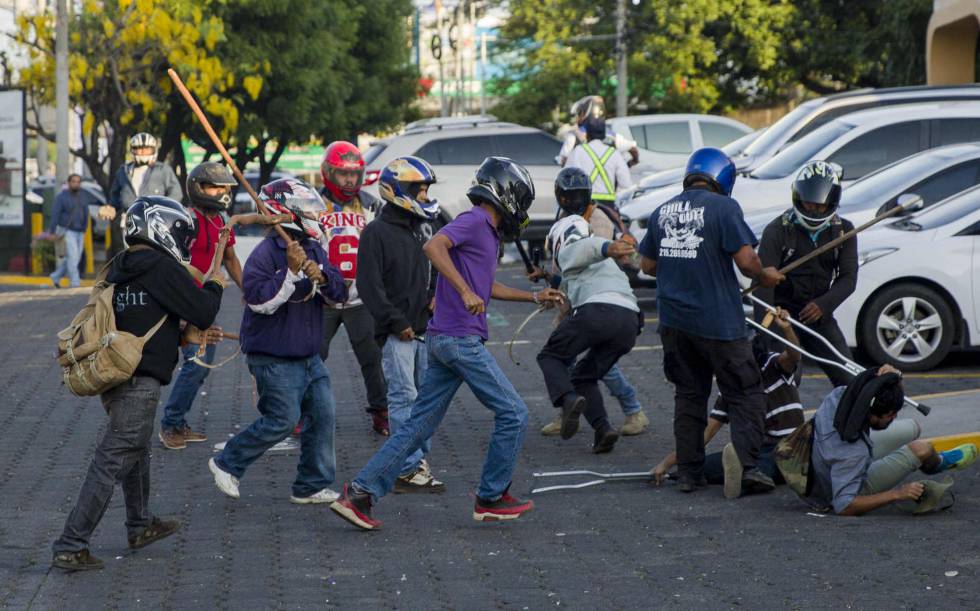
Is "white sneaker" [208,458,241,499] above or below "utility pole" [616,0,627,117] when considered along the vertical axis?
below

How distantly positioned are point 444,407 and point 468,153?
18193mm

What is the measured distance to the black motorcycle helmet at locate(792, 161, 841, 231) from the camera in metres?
9.06

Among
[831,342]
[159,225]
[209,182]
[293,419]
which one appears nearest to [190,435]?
[209,182]

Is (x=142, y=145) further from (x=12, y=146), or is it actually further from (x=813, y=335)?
(x=12, y=146)

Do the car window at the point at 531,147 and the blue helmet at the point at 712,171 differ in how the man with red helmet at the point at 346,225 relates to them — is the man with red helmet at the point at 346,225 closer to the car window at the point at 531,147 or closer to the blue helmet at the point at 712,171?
the blue helmet at the point at 712,171

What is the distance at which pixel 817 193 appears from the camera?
9055 millimetres

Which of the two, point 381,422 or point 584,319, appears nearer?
point 584,319

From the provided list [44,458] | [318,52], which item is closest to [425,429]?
[44,458]

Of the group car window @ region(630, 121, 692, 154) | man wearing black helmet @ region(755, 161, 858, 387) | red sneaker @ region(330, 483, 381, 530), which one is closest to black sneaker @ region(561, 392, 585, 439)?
man wearing black helmet @ region(755, 161, 858, 387)

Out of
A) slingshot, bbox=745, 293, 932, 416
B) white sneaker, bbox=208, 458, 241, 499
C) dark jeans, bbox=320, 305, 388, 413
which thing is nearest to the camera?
white sneaker, bbox=208, 458, 241, 499

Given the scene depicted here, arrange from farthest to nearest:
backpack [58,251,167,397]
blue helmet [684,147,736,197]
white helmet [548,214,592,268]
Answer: white helmet [548,214,592,268] → blue helmet [684,147,736,197] → backpack [58,251,167,397]

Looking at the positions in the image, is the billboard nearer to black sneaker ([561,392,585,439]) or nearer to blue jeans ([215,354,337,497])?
black sneaker ([561,392,585,439])

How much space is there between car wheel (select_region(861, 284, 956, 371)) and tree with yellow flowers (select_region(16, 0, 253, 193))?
16.7 m

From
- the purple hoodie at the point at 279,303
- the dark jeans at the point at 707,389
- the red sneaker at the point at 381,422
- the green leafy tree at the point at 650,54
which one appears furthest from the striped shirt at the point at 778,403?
the green leafy tree at the point at 650,54
